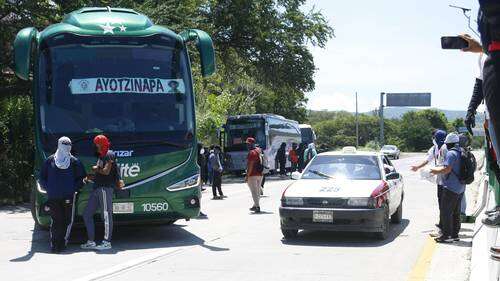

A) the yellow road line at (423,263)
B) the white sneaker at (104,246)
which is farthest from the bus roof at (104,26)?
the yellow road line at (423,263)

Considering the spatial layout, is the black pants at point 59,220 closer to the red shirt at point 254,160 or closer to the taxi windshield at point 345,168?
the taxi windshield at point 345,168

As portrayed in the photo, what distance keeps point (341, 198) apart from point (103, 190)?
3777 millimetres

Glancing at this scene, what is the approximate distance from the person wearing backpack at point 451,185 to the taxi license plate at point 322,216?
1.75 m

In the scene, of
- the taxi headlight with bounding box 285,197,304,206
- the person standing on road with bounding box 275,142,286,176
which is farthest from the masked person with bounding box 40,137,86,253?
the person standing on road with bounding box 275,142,286,176

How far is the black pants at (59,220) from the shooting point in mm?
9391

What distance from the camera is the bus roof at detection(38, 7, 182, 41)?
1020cm

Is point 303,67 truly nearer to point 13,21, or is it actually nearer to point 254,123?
point 254,123

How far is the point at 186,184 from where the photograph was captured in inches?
406

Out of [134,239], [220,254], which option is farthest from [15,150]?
[220,254]

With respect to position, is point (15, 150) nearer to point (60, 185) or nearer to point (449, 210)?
point (60, 185)

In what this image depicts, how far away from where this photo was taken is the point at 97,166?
9594mm

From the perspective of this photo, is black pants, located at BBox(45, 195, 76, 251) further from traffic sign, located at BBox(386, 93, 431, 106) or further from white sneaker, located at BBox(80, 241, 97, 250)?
traffic sign, located at BBox(386, 93, 431, 106)

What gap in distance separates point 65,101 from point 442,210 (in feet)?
20.5

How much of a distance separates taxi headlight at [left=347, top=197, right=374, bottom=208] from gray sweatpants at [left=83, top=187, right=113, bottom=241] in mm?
3794
